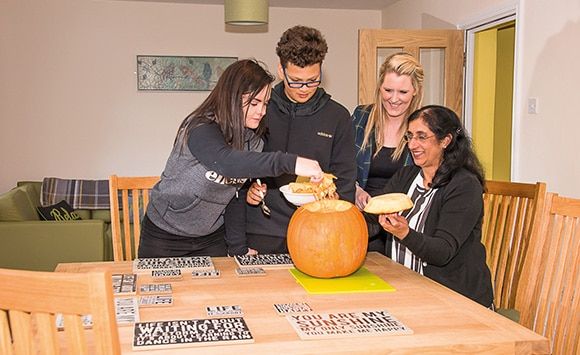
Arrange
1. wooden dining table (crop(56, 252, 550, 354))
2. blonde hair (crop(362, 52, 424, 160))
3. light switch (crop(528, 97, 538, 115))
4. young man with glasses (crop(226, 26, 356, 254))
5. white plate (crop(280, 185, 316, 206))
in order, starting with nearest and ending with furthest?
wooden dining table (crop(56, 252, 550, 354))
white plate (crop(280, 185, 316, 206))
young man with glasses (crop(226, 26, 356, 254))
blonde hair (crop(362, 52, 424, 160))
light switch (crop(528, 97, 538, 115))

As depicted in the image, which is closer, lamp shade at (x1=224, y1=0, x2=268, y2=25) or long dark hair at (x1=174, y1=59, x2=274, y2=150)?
long dark hair at (x1=174, y1=59, x2=274, y2=150)

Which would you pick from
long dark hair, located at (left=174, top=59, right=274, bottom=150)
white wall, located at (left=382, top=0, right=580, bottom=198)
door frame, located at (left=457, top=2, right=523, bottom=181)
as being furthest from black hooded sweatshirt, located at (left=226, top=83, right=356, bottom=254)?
door frame, located at (left=457, top=2, right=523, bottom=181)

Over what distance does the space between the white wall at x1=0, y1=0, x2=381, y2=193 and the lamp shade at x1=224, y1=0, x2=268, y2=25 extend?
233 centimetres

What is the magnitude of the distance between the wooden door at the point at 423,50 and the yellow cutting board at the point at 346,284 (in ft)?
10.6

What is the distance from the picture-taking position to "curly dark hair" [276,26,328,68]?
7.01 feet

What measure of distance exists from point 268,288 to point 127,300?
375mm

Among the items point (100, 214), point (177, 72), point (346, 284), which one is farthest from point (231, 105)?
point (177, 72)

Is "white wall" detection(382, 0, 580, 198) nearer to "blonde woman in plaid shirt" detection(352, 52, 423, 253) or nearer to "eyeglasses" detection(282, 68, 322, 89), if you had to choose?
"blonde woman in plaid shirt" detection(352, 52, 423, 253)

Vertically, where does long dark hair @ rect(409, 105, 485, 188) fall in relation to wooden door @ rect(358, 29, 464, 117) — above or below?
below

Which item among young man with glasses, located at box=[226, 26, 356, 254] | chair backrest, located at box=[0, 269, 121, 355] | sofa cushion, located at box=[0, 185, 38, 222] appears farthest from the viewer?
sofa cushion, located at box=[0, 185, 38, 222]

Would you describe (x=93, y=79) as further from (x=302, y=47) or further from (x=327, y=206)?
(x=327, y=206)

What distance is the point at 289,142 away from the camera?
235 cm

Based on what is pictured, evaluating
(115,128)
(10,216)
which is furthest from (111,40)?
(10,216)

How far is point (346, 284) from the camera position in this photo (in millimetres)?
1812
